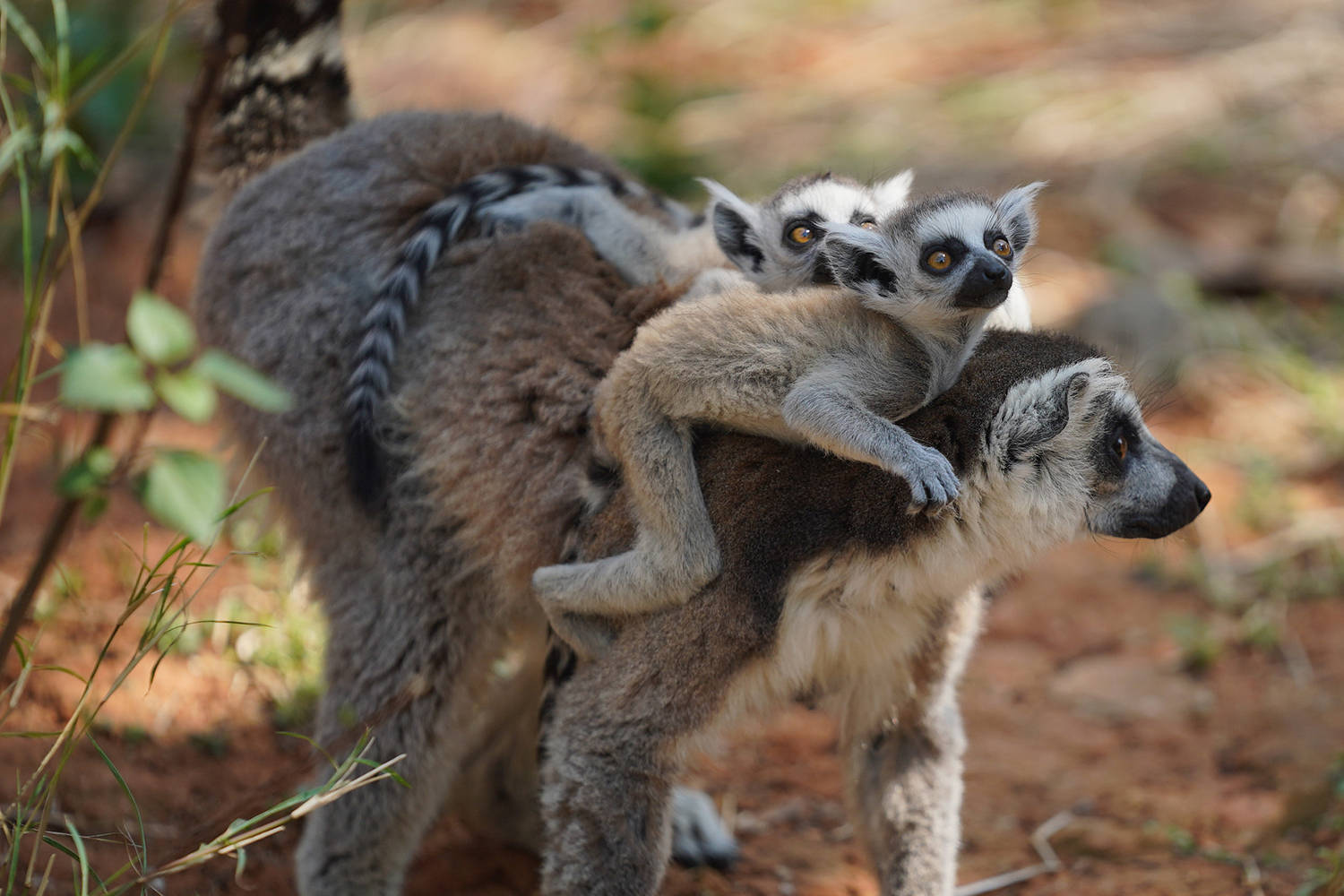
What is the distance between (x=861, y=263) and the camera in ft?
9.55

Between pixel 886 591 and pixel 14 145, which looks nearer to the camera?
pixel 14 145

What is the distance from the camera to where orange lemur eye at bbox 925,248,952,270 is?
279 centimetres

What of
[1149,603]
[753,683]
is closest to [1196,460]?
[1149,603]

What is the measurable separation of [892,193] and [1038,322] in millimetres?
4027

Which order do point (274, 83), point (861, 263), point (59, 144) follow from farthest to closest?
point (274, 83) < point (861, 263) < point (59, 144)

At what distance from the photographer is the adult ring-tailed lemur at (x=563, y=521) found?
2.86 meters

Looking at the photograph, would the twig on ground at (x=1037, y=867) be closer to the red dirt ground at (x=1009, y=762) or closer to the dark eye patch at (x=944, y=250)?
the red dirt ground at (x=1009, y=762)

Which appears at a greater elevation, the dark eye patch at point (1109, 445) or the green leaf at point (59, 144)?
the green leaf at point (59, 144)

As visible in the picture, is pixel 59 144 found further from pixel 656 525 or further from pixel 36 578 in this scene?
pixel 656 525

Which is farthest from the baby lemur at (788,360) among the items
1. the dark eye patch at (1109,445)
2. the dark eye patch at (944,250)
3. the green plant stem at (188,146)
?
the green plant stem at (188,146)

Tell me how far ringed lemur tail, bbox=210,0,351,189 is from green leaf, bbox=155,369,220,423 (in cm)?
294

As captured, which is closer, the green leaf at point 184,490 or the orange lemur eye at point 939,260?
the green leaf at point 184,490

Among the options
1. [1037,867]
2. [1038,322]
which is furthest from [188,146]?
[1038,322]

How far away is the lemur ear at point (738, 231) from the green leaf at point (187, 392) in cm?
204
